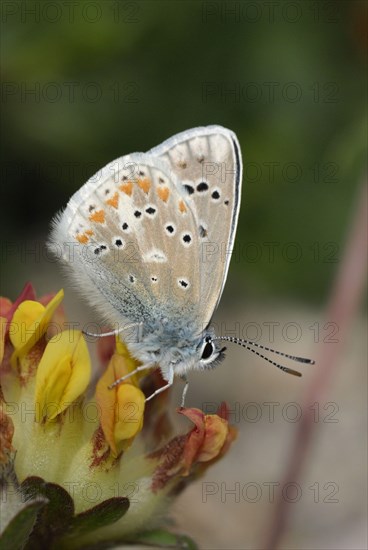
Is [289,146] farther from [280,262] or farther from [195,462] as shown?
[195,462]

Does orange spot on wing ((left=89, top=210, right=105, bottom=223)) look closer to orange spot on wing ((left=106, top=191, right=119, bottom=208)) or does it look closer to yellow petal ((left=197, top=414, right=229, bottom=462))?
orange spot on wing ((left=106, top=191, right=119, bottom=208))

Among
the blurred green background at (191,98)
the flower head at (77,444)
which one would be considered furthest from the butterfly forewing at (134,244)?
the blurred green background at (191,98)

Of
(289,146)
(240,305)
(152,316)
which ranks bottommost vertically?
(240,305)

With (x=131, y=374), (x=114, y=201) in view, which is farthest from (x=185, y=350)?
(x=114, y=201)

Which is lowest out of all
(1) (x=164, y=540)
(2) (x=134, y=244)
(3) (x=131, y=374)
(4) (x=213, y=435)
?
(1) (x=164, y=540)

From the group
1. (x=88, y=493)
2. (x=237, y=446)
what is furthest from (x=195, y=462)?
(x=237, y=446)

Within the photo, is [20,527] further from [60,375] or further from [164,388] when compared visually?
[164,388]
